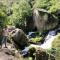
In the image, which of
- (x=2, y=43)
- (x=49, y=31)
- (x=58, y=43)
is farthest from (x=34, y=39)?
(x=2, y=43)

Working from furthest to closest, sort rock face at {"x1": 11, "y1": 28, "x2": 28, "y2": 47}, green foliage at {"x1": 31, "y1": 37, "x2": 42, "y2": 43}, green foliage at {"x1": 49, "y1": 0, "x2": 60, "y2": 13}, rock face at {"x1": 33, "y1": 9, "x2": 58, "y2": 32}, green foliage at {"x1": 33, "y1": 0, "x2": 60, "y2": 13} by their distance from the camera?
green foliage at {"x1": 33, "y1": 0, "x2": 60, "y2": 13}, green foliage at {"x1": 49, "y1": 0, "x2": 60, "y2": 13}, rock face at {"x1": 33, "y1": 9, "x2": 58, "y2": 32}, green foliage at {"x1": 31, "y1": 37, "x2": 42, "y2": 43}, rock face at {"x1": 11, "y1": 28, "x2": 28, "y2": 47}

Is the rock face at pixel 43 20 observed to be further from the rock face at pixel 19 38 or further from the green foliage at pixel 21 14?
the rock face at pixel 19 38

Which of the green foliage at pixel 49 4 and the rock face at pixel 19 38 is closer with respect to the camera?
the rock face at pixel 19 38

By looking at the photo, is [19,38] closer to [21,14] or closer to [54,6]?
[21,14]

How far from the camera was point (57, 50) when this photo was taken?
2222cm

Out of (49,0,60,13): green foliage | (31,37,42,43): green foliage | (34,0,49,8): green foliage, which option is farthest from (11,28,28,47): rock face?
(34,0,49,8): green foliage

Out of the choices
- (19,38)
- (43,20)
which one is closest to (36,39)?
(19,38)

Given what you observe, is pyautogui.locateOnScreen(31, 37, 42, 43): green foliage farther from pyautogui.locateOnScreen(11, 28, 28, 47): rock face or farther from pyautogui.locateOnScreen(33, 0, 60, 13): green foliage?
pyautogui.locateOnScreen(33, 0, 60, 13): green foliage

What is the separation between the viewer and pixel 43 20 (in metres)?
33.0

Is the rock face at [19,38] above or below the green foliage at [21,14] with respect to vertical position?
below

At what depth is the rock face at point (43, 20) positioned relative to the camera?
107ft

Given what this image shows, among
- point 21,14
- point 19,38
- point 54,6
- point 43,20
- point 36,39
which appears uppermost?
point 54,6

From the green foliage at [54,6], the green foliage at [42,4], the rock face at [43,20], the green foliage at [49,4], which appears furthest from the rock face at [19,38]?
the green foliage at [42,4]

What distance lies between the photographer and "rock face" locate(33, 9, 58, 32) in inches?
1280
